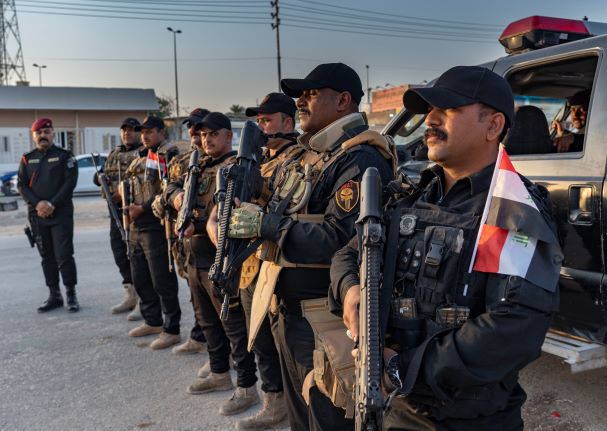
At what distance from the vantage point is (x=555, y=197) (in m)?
3.07

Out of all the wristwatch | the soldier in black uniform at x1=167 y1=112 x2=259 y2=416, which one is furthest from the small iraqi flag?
the wristwatch

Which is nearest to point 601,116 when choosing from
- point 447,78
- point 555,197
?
point 555,197

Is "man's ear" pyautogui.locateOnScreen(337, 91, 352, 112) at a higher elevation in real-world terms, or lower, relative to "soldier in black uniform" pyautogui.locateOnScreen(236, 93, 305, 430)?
higher

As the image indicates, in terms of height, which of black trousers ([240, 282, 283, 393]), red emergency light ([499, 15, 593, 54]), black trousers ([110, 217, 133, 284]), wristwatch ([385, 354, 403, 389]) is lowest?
black trousers ([240, 282, 283, 393])

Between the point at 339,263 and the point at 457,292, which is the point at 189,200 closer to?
the point at 339,263

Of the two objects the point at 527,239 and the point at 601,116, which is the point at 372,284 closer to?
the point at 527,239

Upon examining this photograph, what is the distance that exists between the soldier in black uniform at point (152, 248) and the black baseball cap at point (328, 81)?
246 cm

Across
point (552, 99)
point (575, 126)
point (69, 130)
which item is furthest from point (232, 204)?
point (69, 130)

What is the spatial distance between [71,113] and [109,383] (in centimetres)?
3114

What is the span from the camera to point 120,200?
576cm

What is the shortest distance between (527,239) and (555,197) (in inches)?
71.1

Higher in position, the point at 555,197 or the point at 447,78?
the point at 447,78

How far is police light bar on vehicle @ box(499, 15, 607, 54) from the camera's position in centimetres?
351

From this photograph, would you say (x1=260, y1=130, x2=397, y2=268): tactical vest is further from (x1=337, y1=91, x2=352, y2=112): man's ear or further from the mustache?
the mustache
